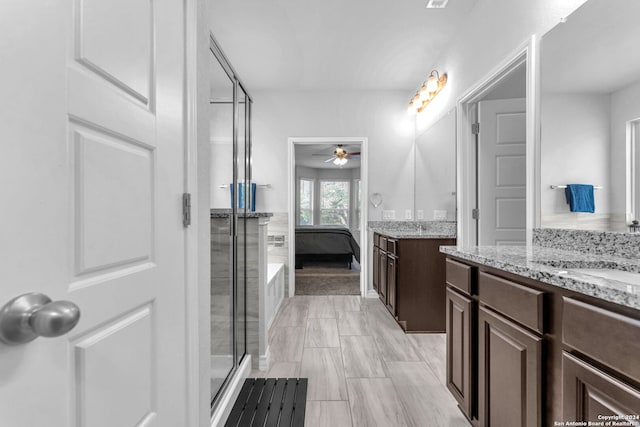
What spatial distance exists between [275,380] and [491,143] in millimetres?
2579

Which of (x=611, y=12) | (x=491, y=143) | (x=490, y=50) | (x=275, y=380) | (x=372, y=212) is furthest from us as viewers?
(x=372, y=212)

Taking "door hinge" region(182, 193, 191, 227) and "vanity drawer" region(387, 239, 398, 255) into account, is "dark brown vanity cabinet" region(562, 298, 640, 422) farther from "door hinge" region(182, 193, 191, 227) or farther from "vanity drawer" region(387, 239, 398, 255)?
"vanity drawer" region(387, 239, 398, 255)

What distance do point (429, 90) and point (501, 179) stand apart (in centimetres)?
133

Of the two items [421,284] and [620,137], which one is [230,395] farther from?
[620,137]

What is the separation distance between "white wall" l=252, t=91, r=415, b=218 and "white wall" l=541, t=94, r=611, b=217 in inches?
103

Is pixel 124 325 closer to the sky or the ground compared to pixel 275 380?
closer to the sky

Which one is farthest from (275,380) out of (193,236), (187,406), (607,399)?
(607,399)

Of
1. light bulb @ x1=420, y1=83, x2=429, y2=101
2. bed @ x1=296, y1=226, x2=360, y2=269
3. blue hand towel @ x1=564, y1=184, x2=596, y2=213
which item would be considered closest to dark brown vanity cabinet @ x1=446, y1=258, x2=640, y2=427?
blue hand towel @ x1=564, y1=184, x2=596, y2=213

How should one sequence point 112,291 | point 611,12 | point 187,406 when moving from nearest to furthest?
point 112,291 → point 187,406 → point 611,12

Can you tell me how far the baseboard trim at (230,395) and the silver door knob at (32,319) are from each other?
4.46ft

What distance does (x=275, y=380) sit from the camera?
2.20 meters

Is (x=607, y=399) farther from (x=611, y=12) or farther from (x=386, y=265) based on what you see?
(x=386, y=265)

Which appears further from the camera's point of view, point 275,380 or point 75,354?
point 275,380

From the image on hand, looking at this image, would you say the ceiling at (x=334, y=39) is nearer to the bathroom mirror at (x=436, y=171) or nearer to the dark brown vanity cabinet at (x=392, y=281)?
the bathroom mirror at (x=436, y=171)
